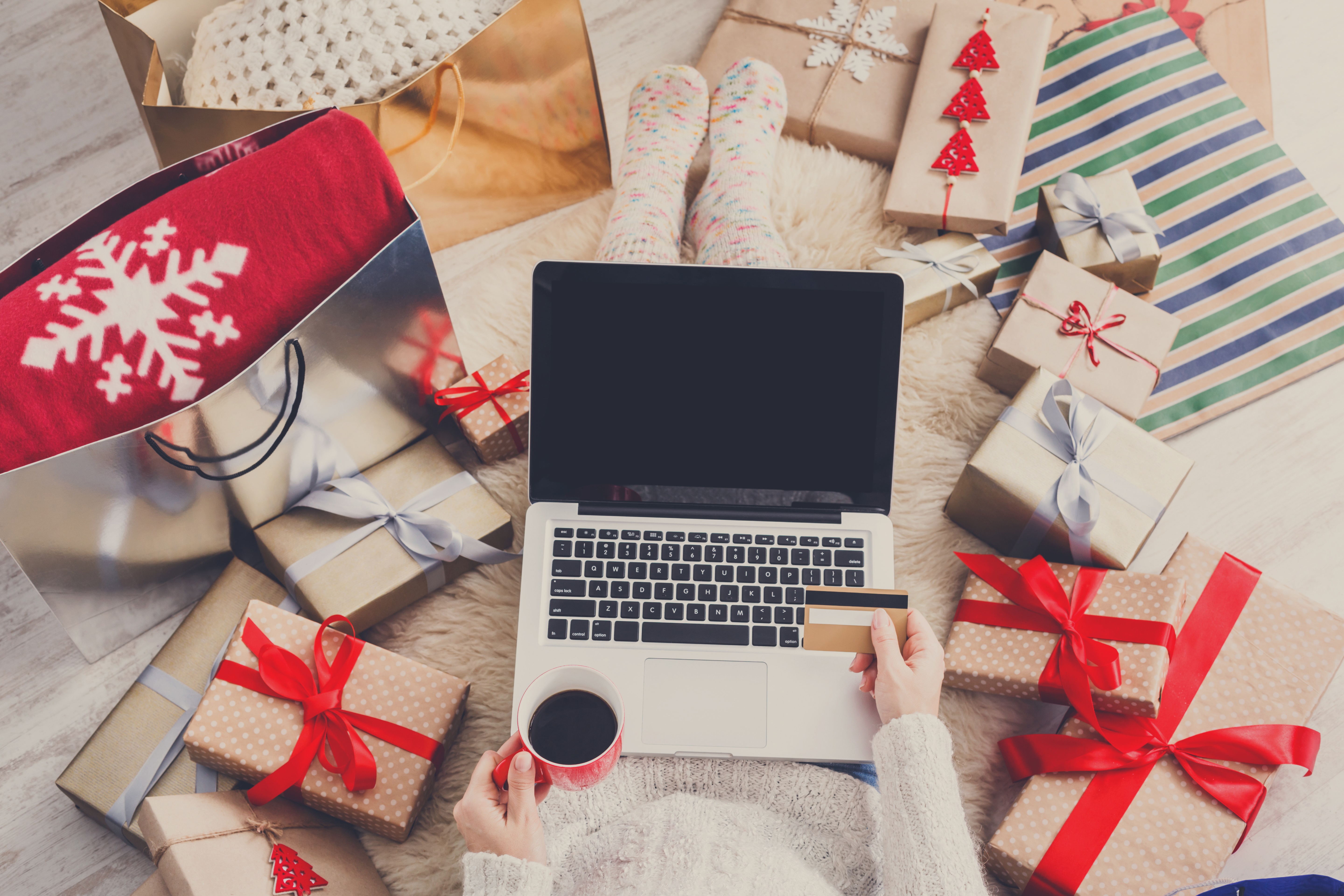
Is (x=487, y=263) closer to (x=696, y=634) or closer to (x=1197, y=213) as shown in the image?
(x=696, y=634)

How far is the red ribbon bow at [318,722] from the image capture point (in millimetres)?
784

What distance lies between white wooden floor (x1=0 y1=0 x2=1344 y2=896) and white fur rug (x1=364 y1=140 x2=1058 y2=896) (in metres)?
0.10

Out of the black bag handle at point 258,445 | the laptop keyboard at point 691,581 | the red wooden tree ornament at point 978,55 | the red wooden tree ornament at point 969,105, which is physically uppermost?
the red wooden tree ornament at point 978,55

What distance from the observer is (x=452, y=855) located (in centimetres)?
86

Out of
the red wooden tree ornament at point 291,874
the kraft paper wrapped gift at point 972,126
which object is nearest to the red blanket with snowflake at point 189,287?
the red wooden tree ornament at point 291,874

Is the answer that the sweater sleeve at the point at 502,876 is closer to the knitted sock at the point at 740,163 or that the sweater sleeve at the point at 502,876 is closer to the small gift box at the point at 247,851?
the small gift box at the point at 247,851

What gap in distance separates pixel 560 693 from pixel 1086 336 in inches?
28.9

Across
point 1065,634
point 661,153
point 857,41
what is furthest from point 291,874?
point 857,41

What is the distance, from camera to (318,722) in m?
0.80

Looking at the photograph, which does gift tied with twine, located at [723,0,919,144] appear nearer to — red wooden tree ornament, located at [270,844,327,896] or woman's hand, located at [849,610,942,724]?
woman's hand, located at [849,610,942,724]

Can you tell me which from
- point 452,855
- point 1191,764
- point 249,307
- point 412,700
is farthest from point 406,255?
point 1191,764

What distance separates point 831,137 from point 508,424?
0.61 meters

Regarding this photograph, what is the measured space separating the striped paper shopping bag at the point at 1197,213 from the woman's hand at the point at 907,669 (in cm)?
51

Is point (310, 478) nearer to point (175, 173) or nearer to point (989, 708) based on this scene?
point (175, 173)
